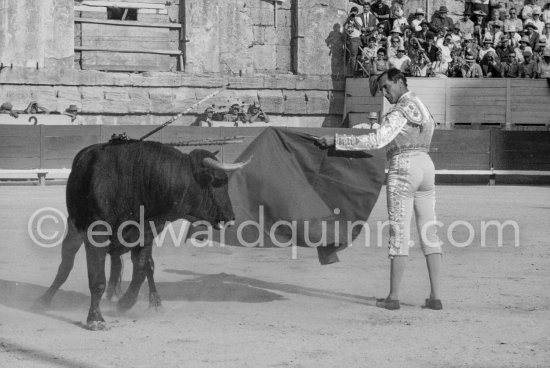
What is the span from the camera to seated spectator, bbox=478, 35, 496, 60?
762 inches

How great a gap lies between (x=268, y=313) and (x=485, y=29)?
14.8 m

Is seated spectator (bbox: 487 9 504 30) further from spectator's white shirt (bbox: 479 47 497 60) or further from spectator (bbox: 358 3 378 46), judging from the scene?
spectator (bbox: 358 3 378 46)

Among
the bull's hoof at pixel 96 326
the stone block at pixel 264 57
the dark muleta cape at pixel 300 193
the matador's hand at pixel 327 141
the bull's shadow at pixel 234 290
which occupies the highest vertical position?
the stone block at pixel 264 57

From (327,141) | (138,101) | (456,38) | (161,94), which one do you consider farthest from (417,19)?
(327,141)

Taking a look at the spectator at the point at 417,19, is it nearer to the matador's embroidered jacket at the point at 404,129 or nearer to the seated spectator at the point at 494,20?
the seated spectator at the point at 494,20

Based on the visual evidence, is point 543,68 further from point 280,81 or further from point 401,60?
point 280,81

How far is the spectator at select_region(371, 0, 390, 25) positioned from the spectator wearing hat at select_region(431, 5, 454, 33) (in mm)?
857

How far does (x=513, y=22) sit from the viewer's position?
65.0ft

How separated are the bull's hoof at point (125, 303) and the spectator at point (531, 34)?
14991 mm

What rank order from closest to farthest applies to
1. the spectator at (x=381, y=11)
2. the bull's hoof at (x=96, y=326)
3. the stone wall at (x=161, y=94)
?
1. the bull's hoof at (x=96, y=326)
2. the stone wall at (x=161, y=94)
3. the spectator at (x=381, y=11)

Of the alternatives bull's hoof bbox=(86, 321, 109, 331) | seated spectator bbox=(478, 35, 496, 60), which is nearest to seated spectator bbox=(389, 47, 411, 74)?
seated spectator bbox=(478, 35, 496, 60)

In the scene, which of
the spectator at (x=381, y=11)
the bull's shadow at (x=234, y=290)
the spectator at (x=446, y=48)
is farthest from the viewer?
the spectator at (x=381, y=11)

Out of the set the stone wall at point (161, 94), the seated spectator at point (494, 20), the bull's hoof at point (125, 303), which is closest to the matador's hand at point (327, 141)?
the bull's hoof at point (125, 303)

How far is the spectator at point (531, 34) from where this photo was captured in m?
19.5
